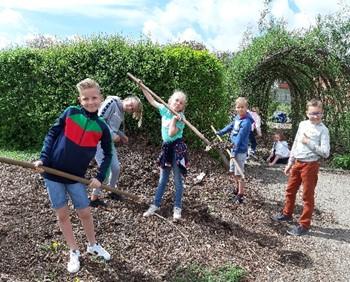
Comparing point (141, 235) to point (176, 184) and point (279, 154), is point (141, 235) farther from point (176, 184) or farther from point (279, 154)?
point (279, 154)

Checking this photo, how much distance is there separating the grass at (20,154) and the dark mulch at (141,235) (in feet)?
4.19

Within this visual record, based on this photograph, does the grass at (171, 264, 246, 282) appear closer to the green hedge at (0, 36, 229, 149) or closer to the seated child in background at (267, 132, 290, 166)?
the green hedge at (0, 36, 229, 149)

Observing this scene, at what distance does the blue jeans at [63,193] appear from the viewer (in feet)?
14.3

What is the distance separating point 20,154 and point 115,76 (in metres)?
2.45

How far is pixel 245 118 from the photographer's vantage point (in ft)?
22.3

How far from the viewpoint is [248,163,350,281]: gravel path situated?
5.00m

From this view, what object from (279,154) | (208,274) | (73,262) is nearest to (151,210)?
(208,274)

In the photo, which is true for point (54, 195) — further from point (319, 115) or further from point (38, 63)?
point (38, 63)

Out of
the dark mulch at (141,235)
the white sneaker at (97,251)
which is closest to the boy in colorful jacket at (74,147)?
the white sneaker at (97,251)

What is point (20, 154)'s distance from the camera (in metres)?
9.25

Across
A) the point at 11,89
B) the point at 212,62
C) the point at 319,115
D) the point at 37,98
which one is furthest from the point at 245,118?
the point at 11,89

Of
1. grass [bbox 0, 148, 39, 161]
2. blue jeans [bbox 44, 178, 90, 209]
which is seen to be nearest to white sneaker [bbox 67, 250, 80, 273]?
blue jeans [bbox 44, 178, 90, 209]

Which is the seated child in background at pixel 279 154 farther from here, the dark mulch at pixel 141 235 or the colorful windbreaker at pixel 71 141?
the colorful windbreaker at pixel 71 141

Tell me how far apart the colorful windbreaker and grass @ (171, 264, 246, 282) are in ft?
4.58
